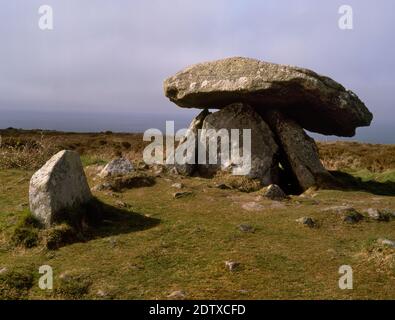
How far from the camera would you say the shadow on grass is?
19047 millimetres

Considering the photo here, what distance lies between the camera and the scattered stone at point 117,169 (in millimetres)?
17344

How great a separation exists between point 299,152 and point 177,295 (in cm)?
1209

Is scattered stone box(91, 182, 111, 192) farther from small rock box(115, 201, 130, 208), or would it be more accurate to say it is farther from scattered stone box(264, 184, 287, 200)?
scattered stone box(264, 184, 287, 200)

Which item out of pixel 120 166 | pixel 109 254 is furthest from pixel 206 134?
pixel 109 254

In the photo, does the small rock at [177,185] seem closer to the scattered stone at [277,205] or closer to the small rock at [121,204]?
the small rock at [121,204]

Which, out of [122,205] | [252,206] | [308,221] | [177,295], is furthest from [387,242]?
[122,205]

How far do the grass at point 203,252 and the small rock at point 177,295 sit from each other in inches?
3.6

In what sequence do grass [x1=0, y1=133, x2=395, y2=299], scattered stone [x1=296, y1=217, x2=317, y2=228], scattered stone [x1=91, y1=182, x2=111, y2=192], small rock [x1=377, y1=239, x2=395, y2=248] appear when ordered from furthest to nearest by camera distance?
scattered stone [x1=91, y1=182, x2=111, y2=192] → scattered stone [x1=296, y1=217, x2=317, y2=228] → small rock [x1=377, y1=239, x2=395, y2=248] → grass [x1=0, y1=133, x2=395, y2=299]

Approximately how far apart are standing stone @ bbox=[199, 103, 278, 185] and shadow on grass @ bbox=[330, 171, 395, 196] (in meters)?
2.69

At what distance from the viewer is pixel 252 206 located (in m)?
14.4

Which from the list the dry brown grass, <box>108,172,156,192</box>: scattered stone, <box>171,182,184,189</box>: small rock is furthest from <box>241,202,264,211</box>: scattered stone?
the dry brown grass

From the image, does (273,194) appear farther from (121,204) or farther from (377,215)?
(121,204)

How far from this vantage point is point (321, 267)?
10.1 meters

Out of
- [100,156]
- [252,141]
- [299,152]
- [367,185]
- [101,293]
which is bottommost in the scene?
[101,293]
